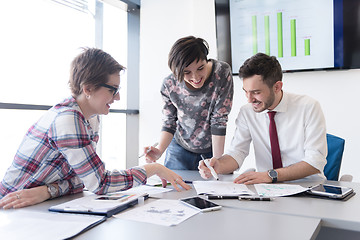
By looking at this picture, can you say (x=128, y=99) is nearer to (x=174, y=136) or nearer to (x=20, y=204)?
(x=174, y=136)

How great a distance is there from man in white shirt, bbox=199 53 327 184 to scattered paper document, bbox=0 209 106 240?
0.80m

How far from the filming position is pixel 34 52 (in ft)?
9.25

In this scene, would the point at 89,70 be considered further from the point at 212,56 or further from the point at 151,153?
the point at 212,56

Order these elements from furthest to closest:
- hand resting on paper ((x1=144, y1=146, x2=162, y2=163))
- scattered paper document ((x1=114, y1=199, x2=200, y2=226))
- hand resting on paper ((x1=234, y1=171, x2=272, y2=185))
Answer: hand resting on paper ((x1=144, y1=146, x2=162, y2=163)), hand resting on paper ((x1=234, y1=171, x2=272, y2=185)), scattered paper document ((x1=114, y1=199, x2=200, y2=226))

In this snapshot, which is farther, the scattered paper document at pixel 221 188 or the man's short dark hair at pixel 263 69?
the man's short dark hair at pixel 263 69

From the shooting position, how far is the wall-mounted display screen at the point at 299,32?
2.60 metres

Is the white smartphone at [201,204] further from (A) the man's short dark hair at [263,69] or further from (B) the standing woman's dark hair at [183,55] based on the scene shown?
(A) the man's short dark hair at [263,69]

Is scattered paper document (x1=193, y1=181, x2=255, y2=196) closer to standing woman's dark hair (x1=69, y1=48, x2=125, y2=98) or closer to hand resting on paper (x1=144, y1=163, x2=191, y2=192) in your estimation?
hand resting on paper (x1=144, y1=163, x2=191, y2=192)

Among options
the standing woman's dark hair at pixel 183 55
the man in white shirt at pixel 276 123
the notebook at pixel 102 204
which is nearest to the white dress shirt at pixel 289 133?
the man in white shirt at pixel 276 123

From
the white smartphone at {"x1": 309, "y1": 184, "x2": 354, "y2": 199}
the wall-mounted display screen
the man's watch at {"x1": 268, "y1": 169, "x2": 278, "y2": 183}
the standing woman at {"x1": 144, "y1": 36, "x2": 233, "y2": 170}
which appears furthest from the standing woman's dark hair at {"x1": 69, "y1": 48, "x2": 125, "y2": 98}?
the wall-mounted display screen

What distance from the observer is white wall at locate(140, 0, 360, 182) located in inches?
104

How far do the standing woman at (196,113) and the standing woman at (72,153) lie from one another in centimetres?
49

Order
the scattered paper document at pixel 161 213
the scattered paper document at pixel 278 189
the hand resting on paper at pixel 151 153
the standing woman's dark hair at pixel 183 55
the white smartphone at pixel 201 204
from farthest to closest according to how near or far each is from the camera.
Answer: the hand resting on paper at pixel 151 153, the standing woman's dark hair at pixel 183 55, the scattered paper document at pixel 278 189, the white smartphone at pixel 201 204, the scattered paper document at pixel 161 213

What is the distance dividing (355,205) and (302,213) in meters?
0.26
